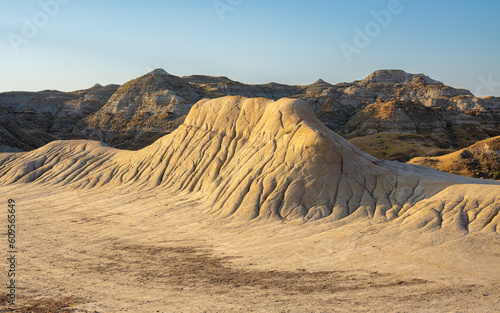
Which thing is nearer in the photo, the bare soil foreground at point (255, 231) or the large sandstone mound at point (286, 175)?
the bare soil foreground at point (255, 231)

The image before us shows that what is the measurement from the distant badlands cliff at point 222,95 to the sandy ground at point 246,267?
3287 cm

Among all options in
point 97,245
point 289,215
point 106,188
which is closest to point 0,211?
point 106,188

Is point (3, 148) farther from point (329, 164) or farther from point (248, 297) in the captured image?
point (248, 297)

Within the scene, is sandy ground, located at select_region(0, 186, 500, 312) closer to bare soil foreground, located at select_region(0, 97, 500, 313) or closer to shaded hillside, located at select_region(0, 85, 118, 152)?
bare soil foreground, located at select_region(0, 97, 500, 313)

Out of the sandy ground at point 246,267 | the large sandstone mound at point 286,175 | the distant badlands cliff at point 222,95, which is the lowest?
the sandy ground at point 246,267

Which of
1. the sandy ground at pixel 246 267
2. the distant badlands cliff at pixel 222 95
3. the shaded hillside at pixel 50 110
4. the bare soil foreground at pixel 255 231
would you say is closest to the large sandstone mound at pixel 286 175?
the bare soil foreground at pixel 255 231

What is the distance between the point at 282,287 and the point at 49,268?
28.9ft

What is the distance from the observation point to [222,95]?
94500 millimetres

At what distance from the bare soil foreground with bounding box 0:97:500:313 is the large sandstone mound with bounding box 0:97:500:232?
0.28ft

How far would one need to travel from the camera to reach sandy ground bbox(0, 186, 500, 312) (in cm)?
1075

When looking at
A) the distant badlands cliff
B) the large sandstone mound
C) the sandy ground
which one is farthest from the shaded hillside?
the sandy ground

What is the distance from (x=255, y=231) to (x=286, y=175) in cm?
407

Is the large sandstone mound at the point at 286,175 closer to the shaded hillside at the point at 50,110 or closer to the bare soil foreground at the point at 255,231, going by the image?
the bare soil foreground at the point at 255,231

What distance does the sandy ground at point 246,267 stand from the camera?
10.8m
